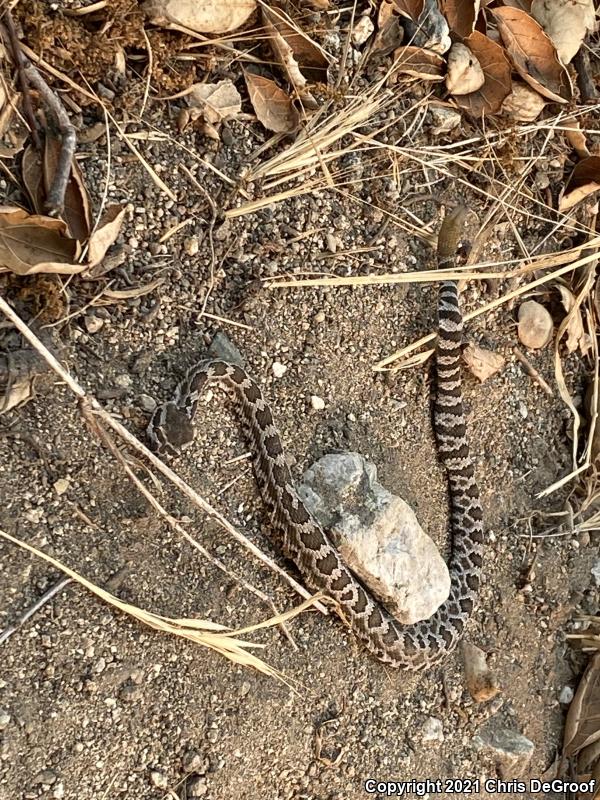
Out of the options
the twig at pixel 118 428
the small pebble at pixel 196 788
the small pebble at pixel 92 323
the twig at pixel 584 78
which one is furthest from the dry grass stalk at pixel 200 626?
the twig at pixel 584 78

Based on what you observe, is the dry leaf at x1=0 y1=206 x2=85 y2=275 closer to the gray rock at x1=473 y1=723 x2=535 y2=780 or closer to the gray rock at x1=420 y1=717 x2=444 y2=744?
the gray rock at x1=420 y1=717 x2=444 y2=744

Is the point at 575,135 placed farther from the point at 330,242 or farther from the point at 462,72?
the point at 330,242

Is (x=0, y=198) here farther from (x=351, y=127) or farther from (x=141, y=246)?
(x=351, y=127)

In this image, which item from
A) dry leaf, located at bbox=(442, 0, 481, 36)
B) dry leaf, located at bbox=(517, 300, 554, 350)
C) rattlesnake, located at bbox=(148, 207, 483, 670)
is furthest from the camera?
dry leaf, located at bbox=(517, 300, 554, 350)

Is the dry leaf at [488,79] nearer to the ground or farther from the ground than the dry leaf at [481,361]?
farther from the ground

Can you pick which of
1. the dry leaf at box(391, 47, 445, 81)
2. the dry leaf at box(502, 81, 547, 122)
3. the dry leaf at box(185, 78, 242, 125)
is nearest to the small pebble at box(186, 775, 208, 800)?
the dry leaf at box(185, 78, 242, 125)

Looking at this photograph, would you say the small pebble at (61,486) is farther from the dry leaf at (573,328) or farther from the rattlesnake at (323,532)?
the dry leaf at (573,328)

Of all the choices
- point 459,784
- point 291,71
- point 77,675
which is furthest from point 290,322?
point 459,784
